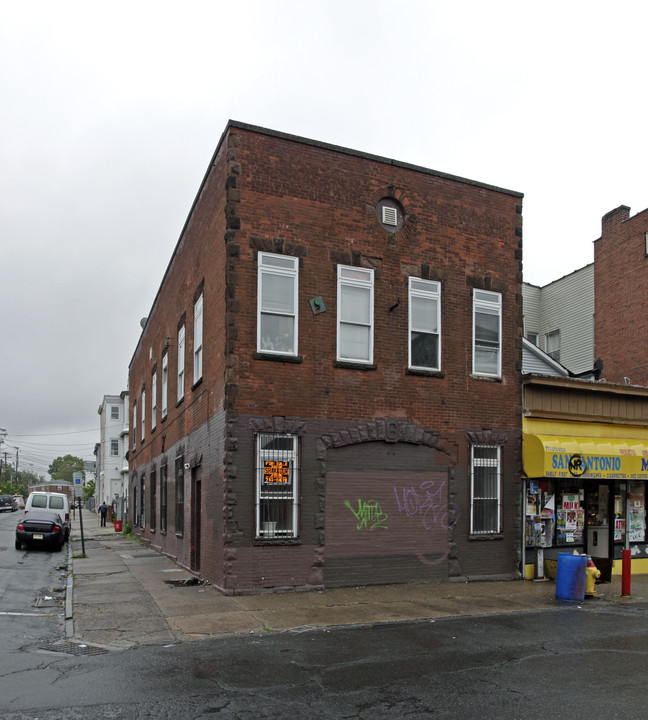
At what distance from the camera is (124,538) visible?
31172mm

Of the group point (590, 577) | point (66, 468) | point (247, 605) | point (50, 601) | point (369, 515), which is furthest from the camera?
point (66, 468)

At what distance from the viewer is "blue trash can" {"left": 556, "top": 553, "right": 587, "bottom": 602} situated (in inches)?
513

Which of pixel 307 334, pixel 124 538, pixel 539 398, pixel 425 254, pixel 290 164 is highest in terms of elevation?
pixel 290 164

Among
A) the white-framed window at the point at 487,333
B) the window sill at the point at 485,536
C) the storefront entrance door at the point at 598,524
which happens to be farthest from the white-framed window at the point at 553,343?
the window sill at the point at 485,536

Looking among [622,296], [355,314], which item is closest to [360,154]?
[355,314]

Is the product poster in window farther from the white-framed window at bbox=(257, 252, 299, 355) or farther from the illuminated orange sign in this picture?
the white-framed window at bbox=(257, 252, 299, 355)

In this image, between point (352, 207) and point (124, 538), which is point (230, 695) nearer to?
point (352, 207)

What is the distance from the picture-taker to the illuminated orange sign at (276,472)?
13.6 meters

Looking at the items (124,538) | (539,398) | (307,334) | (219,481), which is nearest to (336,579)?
(219,481)

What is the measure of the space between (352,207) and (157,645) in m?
9.18

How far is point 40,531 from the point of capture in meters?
24.7

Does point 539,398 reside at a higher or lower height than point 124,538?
higher

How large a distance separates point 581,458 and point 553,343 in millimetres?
17390

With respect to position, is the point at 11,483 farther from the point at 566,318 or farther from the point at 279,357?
the point at 279,357
